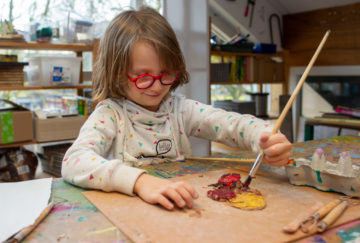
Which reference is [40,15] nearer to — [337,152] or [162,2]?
[162,2]

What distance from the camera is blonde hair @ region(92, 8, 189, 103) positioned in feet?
3.07

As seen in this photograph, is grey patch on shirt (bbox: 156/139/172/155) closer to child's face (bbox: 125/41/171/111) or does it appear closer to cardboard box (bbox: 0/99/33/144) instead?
child's face (bbox: 125/41/171/111)

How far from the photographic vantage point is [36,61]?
106 inches

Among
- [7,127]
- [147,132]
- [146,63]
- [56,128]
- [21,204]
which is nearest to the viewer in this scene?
[21,204]

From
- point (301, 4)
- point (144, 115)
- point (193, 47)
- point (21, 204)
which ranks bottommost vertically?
point (21, 204)

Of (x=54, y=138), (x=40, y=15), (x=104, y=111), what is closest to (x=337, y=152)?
(x=104, y=111)

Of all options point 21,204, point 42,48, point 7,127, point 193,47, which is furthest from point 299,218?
point 193,47

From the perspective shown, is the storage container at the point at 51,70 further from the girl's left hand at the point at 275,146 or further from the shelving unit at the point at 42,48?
the girl's left hand at the point at 275,146

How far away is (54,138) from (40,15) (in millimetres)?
1068

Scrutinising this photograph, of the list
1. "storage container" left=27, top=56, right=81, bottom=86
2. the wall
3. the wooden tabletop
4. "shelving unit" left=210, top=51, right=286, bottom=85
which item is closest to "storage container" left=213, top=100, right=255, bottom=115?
"shelving unit" left=210, top=51, right=286, bottom=85

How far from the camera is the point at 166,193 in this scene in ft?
2.01

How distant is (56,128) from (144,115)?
1.80 m

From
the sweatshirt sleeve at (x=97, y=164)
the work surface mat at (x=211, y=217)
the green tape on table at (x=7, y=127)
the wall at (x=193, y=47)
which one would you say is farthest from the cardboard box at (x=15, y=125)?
the work surface mat at (x=211, y=217)

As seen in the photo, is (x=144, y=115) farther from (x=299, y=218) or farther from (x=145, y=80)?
(x=299, y=218)
